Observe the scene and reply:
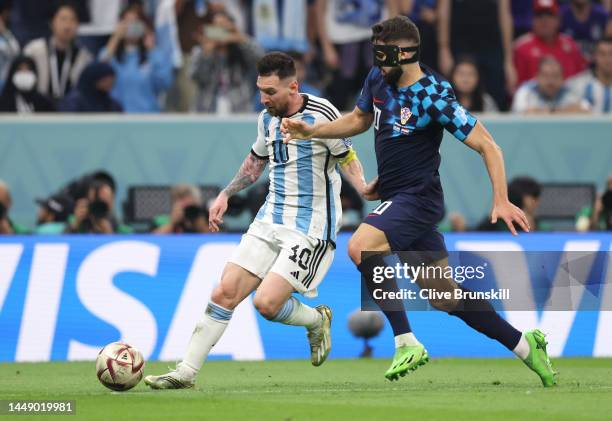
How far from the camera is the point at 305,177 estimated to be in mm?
10195

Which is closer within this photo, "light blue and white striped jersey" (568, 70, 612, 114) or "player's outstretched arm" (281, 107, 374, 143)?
"player's outstretched arm" (281, 107, 374, 143)

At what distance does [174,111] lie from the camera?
17188 millimetres

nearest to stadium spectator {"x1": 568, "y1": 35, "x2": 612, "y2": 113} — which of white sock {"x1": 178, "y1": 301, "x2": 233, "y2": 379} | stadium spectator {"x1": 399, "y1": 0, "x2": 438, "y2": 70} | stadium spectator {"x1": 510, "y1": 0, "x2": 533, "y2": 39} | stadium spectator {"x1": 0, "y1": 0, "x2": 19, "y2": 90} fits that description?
stadium spectator {"x1": 510, "y1": 0, "x2": 533, "y2": 39}

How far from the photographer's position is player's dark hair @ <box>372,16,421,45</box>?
9.45 metres

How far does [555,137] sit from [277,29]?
3.62 m

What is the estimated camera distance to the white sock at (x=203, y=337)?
31.8ft

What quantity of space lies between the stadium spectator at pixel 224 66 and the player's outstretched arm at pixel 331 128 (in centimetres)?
687

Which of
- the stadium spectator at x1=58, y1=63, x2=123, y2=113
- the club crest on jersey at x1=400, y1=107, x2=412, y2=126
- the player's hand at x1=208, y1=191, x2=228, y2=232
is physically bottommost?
the stadium spectator at x1=58, y1=63, x2=123, y2=113

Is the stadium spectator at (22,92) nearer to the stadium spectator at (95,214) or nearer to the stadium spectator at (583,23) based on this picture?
the stadium spectator at (95,214)

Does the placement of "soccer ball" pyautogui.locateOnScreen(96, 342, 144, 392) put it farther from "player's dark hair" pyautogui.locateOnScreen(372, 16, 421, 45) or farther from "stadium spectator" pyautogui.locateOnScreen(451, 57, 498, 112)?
"stadium spectator" pyautogui.locateOnScreen(451, 57, 498, 112)

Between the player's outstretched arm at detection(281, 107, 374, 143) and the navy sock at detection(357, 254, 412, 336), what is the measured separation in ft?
2.93

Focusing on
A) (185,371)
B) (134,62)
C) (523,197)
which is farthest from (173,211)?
(185,371)

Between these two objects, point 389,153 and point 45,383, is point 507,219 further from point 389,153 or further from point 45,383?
point 45,383

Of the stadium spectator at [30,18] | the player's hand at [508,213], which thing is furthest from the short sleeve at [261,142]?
the stadium spectator at [30,18]
